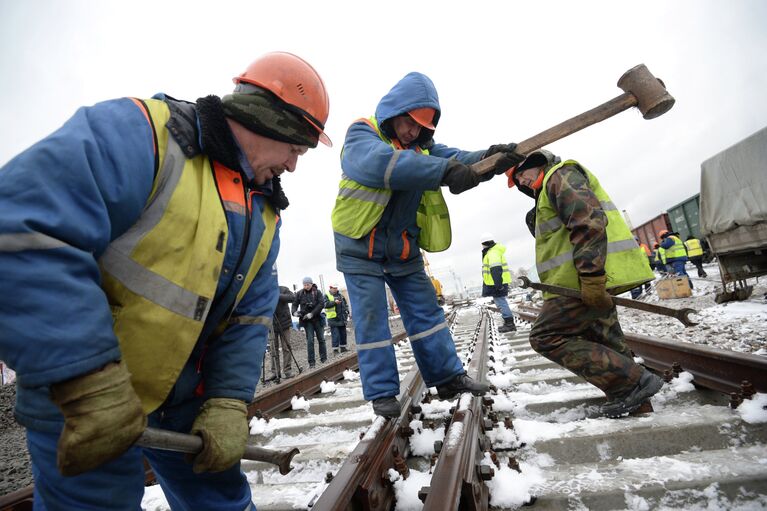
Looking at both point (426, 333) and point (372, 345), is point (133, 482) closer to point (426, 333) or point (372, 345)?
point (372, 345)

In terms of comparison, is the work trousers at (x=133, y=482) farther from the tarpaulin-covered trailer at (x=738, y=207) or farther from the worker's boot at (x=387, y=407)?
the tarpaulin-covered trailer at (x=738, y=207)

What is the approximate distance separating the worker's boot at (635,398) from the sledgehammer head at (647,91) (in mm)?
1742

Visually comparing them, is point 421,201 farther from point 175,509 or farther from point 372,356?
point 175,509

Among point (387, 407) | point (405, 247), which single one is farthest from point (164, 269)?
point (405, 247)

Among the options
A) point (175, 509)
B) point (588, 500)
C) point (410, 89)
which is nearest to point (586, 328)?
point (588, 500)

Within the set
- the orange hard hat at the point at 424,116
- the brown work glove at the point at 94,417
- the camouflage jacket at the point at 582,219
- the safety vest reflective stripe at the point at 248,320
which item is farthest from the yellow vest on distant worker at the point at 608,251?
the brown work glove at the point at 94,417

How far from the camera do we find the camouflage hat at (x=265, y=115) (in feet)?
4.41

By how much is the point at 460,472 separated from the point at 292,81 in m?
1.68

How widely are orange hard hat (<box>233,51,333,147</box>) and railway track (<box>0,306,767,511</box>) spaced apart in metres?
1.50

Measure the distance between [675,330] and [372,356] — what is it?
495 cm

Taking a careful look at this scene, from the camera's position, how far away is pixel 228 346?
57.5 inches

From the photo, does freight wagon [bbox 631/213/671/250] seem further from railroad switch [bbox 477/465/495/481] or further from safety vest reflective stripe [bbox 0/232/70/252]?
safety vest reflective stripe [bbox 0/232/70/252]

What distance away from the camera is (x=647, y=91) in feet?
8.26

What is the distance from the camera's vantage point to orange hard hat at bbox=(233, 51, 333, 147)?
1448mm
